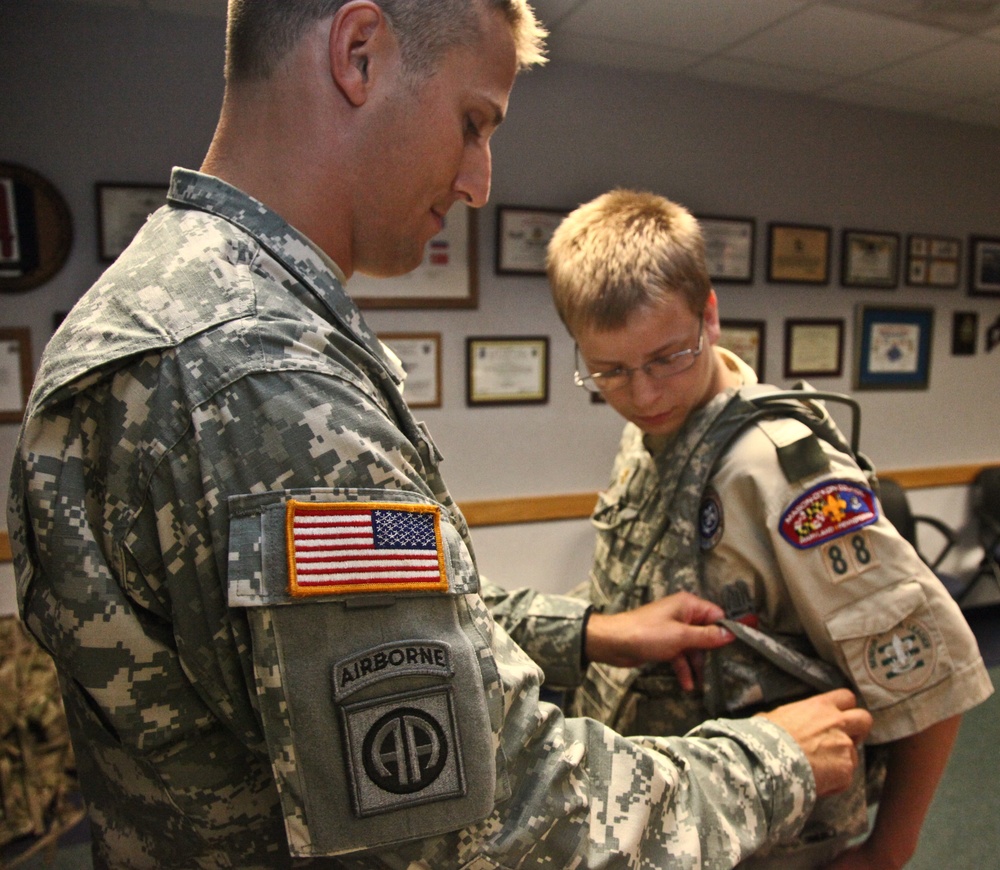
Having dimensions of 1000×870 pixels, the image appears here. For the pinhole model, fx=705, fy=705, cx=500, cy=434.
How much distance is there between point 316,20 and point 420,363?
2357 millimetres

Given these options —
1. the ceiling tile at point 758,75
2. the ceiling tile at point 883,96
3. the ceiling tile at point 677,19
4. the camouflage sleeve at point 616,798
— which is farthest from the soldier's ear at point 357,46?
the ceiling tile at point 883,96

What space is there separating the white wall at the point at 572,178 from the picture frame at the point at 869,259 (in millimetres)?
66

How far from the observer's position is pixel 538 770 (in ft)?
2.04

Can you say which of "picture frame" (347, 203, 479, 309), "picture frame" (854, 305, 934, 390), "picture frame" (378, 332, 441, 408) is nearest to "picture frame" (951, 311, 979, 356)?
"picture frame" (854, 305, 934, 390)

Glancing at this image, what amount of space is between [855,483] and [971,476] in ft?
12.9

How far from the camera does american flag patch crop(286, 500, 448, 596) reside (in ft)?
1.64

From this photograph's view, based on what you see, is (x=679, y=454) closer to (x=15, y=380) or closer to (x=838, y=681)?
(x=838, y=681)

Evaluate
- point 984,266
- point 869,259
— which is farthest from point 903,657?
point 984,266

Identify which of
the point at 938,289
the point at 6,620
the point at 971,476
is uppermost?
the point at 938,289

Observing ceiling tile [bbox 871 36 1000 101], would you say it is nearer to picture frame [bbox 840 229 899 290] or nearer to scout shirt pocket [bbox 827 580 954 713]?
picture frame [bbox 840 229 899 290]

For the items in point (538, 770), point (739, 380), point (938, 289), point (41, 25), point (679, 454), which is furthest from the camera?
point (938, 289)

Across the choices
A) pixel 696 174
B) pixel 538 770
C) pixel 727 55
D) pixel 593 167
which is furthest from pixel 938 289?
pixel 538 770

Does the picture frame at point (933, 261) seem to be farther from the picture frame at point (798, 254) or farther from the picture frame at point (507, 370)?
the picture frame at point (507, 370)

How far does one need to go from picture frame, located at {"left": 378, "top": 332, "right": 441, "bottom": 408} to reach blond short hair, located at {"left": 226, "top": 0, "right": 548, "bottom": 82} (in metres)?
2.26
